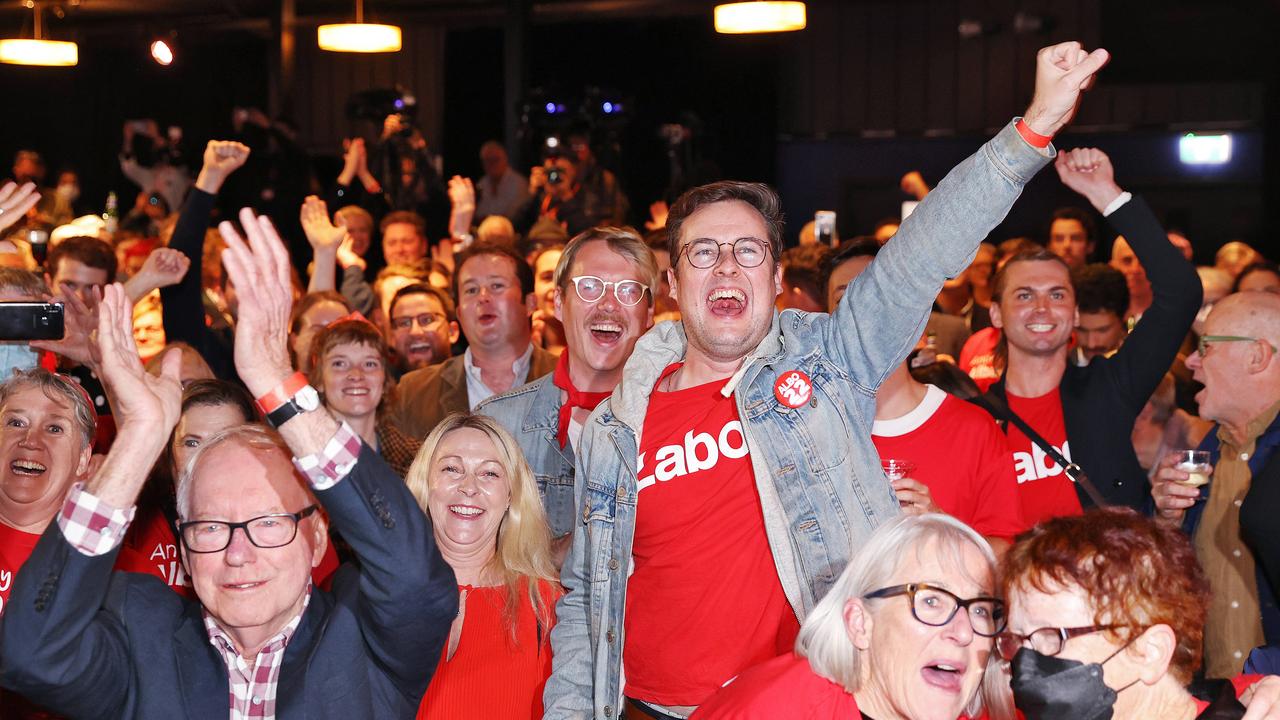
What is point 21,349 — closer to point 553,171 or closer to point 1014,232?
point 553,171

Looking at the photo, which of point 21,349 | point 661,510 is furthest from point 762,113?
point 661,510

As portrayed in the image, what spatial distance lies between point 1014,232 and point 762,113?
2.57 meters

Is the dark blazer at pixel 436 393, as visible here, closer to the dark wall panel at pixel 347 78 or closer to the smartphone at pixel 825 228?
the smartphone at pixel 825 228

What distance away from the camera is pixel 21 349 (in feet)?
12.5

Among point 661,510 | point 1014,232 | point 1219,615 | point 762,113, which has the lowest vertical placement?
point 1219,615

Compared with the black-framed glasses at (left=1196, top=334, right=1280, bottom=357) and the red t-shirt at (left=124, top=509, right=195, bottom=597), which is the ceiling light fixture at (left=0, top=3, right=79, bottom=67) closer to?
the red t-shirt at (left=124, top=509, right=195, bottom=597)

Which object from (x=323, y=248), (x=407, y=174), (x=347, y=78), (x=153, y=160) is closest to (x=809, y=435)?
(x=323, y=248)

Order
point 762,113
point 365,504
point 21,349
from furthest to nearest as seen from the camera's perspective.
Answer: point 762,113
point 21,349
point 365,504

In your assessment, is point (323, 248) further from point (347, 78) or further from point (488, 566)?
point (347, 78)

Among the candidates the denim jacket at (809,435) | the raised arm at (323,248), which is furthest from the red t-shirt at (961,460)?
the raised arm at (323,248)

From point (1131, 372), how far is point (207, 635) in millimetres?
2619

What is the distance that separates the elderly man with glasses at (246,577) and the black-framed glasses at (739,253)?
0.86 meters

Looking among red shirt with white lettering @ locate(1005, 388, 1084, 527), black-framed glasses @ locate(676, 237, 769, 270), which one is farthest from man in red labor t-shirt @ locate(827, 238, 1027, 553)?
black-framed glasses @ locate(676, 237, 769, 270)

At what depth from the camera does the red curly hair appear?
2.02 m
